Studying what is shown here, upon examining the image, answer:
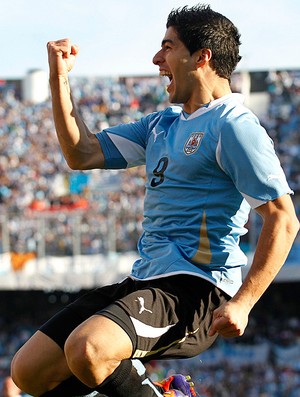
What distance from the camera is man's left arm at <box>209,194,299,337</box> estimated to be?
321cm

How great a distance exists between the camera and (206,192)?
3.61 m

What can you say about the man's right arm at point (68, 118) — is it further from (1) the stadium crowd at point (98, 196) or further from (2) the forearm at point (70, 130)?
(1) the stadium crowd at point (98, 196)

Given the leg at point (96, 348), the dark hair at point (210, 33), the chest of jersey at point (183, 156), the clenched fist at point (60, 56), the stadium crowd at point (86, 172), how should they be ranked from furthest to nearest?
the stadium crowd at point (86, 172), the clenched fist at point (60, 56), the dark hair at point (210, 33), the chest of jersey at point (183, 156), the leg at point (96, 348)

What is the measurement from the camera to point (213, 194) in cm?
362

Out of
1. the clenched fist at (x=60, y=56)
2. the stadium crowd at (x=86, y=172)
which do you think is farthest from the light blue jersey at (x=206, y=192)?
the stadium crowd at (x=86, y=172)

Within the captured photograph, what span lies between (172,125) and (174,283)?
30.3 inches

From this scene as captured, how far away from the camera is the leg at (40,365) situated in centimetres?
351

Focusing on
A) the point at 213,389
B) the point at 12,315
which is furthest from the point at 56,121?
the point at 12,315

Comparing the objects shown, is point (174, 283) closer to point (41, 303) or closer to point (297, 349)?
point (297, 349)

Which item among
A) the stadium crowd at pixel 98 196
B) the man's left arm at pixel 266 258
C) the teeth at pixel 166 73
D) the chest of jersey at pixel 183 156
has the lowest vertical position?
the stadium crowd at pixel 98 196

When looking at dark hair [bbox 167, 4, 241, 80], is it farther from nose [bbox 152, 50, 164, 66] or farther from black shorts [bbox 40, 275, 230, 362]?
black shorts [bbox 40, 275, 230, 362]

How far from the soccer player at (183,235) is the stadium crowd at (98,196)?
1182 cm

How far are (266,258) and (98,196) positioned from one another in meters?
16.9

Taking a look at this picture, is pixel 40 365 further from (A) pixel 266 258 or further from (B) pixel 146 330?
(A) pixel 266 258
